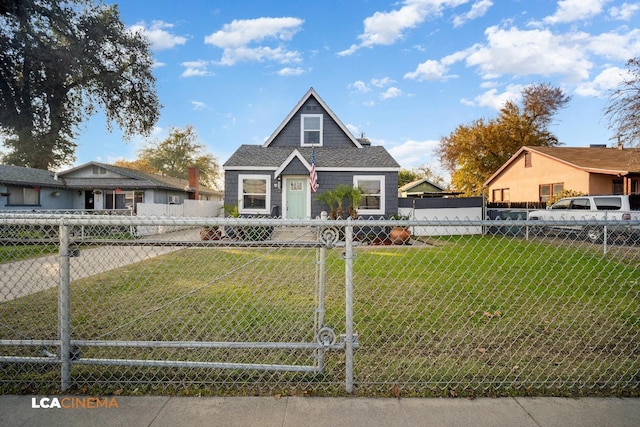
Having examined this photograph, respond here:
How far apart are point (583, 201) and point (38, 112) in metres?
28.7

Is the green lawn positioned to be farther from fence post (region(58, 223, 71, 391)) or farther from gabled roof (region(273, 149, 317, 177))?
gabled roof (region(273, 149, 317, 177))

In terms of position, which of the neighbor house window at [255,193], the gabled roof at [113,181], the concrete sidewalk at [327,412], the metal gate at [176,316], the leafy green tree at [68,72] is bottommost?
the concrete sidewalk at [327,412]

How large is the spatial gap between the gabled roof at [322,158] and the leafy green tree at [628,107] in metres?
7.92

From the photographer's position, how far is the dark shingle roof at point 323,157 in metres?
15.0

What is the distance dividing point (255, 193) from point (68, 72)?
42.1 feet

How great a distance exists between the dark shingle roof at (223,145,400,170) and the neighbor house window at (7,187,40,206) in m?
15.4

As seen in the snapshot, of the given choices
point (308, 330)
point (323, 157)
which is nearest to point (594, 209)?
point (323, 157)

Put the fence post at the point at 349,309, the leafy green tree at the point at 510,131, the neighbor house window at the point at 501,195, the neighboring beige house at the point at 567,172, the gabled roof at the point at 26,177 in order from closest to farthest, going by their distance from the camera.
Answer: the fence post at the point at 349,309 < the neighboring beige house at the point at 567,172 < the gabled roof at the point at 26,177 < the neighbor house window at the point at 501,195 < the leafy green tree at the point at 510,131

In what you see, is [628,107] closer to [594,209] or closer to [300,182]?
[594,209]

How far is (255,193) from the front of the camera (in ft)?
49.8

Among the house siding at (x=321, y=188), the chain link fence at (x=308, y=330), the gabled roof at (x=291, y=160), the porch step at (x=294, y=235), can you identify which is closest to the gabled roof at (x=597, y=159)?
the house siding at (x=321, y=188)

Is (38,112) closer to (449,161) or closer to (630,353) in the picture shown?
(630,353)

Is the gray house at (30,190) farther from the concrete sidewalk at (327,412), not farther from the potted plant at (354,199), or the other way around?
the concrete sidewalk at (327,412)

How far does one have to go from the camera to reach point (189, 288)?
19.2ft
